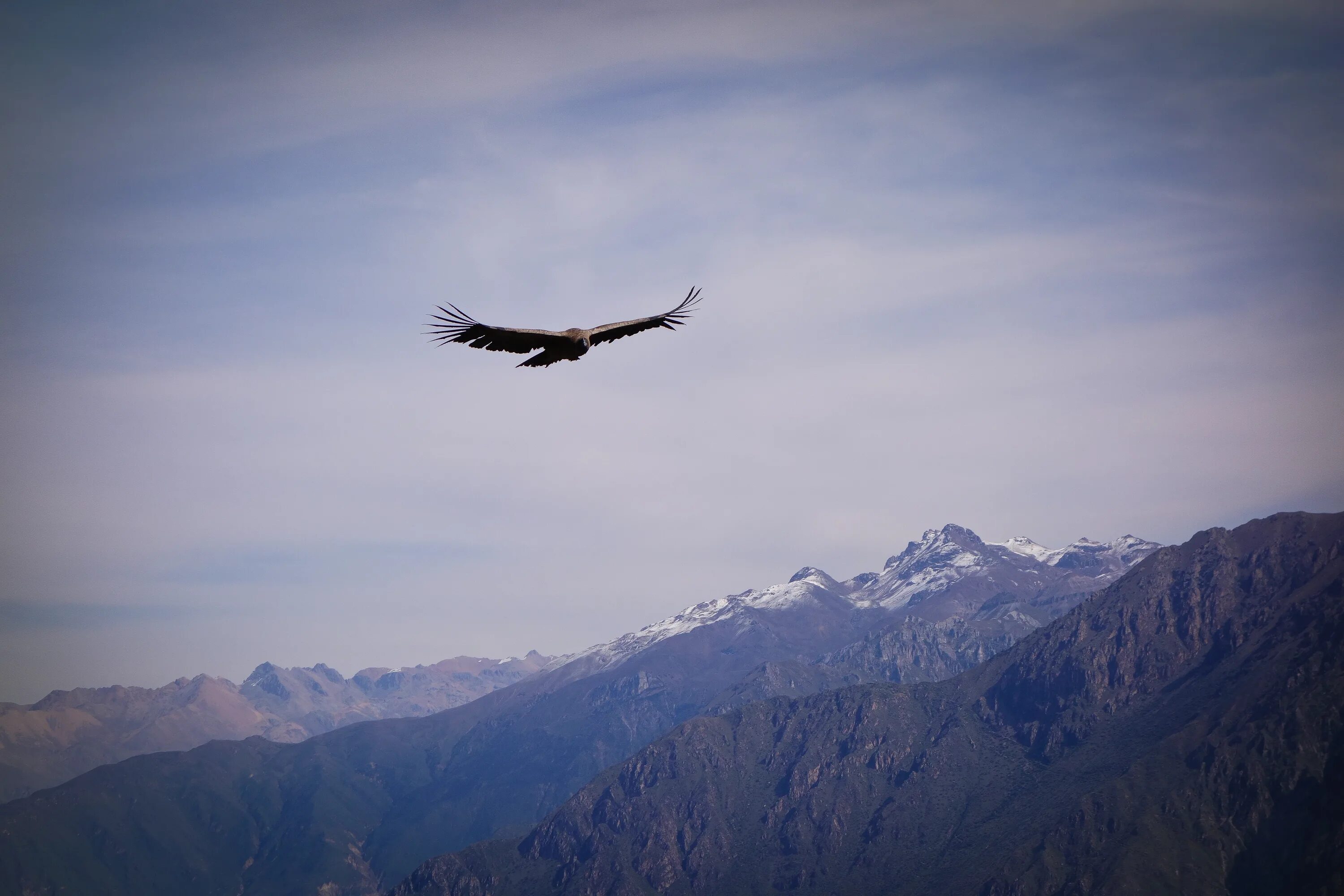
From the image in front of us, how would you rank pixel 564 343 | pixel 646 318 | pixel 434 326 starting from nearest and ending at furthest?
1. pixel 434 326
2. pixel 564 343
3. pixel 646 318

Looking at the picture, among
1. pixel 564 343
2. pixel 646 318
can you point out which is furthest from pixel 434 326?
pixel 646 318

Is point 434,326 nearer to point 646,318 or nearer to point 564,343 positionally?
point 564,343

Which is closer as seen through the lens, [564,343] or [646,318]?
[564,343]

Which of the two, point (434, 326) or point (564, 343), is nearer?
point (434, 326)

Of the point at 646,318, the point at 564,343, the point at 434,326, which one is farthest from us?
the point at 646,318

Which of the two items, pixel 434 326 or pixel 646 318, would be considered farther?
pixel 646 318
